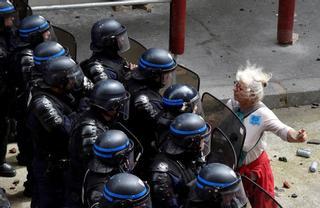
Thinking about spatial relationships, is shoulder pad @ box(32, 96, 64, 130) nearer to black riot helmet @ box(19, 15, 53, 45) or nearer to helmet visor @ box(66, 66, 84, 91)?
helmet visor @ box(66, 66, 84, 91)

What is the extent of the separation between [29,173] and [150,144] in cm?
135

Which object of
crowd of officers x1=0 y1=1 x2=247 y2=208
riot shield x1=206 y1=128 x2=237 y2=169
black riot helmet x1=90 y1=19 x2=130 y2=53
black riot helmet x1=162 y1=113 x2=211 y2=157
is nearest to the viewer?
crowd of officers x1=0 y1=1 x2=247 y2=208

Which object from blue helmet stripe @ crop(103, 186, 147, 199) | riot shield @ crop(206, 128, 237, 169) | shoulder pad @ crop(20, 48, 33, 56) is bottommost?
riot shield @ crop(206, 128, 237, 169)

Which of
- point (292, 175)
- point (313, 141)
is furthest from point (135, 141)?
point (313, 141)

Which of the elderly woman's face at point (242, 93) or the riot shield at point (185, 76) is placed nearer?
the elderly woman's face at point (242, 93)

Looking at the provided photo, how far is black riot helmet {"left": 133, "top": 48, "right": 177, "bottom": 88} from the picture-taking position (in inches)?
252

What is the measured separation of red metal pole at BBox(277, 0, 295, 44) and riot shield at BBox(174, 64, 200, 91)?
3.40 metres

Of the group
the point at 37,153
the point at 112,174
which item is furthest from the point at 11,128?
the point at 112,174

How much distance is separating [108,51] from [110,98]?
4.12ft

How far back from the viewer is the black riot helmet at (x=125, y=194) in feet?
15.4

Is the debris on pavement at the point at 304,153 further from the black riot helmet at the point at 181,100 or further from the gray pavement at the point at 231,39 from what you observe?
the black riot helmet at the point at 181,100

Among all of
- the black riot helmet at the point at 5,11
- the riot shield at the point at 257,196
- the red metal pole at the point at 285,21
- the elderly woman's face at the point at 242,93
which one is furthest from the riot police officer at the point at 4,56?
the red metal pole at the point at 285,21

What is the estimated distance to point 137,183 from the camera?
15.6ft

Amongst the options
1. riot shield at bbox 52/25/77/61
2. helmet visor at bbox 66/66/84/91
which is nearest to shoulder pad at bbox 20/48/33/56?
riot shield at bbox 52/25/77/61
